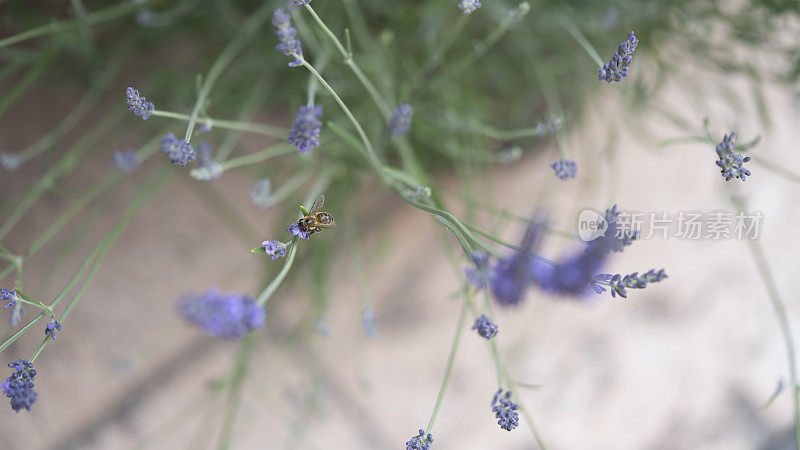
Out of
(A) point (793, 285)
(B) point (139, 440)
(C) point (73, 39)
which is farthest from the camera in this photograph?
(A) point (793, 285)

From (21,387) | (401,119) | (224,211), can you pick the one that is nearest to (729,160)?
(401,119)

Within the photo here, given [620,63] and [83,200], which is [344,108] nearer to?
[620,63]

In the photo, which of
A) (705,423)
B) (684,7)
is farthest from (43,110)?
(705,423)

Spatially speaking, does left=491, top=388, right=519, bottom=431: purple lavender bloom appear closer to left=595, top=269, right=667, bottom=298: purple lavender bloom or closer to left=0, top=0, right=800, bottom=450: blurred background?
left=595, top=269, right=667, bottom=298: purple lavender bloom

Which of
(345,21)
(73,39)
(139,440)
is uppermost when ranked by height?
(345,21)

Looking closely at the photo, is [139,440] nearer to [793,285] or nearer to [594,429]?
[594,429]

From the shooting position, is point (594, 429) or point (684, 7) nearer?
point (684, 7)

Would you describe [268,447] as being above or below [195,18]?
below
